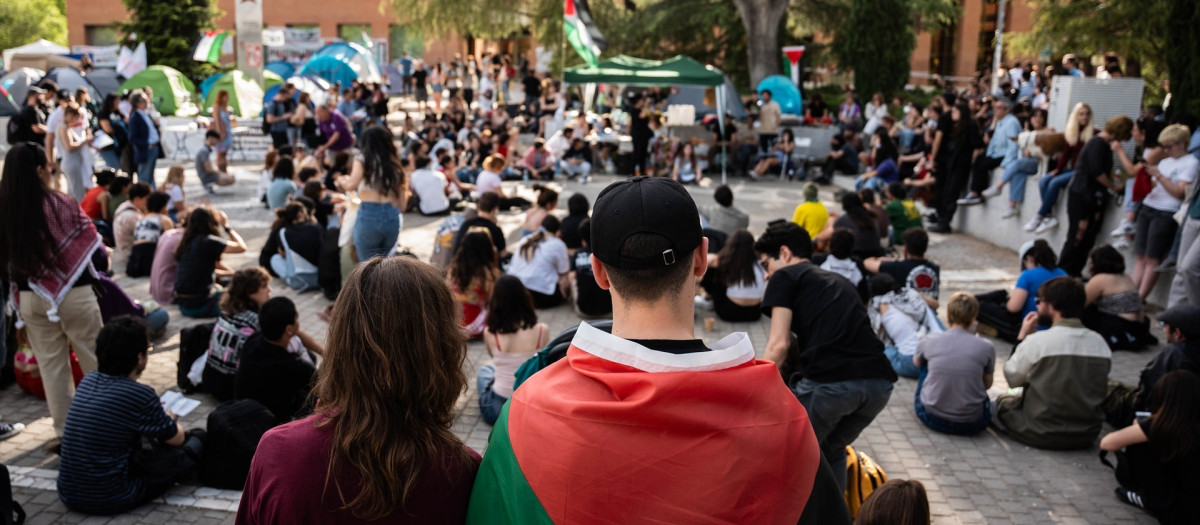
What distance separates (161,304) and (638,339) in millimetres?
7974

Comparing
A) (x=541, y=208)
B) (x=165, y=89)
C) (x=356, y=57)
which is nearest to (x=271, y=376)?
(x=541, y=208)

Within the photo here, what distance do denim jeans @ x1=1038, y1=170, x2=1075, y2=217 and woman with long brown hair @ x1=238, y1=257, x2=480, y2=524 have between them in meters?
10.4

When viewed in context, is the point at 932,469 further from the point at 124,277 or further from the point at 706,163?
the point at 706,163

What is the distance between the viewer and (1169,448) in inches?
184

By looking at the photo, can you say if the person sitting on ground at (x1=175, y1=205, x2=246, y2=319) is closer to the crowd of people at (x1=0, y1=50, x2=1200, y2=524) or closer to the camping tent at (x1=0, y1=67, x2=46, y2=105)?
the crowd of people at (x1=0, y1=50, x2=1200, y2=524)

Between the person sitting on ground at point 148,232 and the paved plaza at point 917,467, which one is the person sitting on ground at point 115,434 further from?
the person sitting on ground at point 148,232

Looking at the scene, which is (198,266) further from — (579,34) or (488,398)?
(579,34)

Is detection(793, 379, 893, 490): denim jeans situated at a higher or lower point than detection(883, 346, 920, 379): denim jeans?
higher

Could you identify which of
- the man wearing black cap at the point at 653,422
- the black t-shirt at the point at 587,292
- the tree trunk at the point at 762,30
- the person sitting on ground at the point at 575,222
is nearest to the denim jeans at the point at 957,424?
the black t-shirt at the point at 587,292

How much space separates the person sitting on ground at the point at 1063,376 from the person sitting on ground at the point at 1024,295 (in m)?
1.70

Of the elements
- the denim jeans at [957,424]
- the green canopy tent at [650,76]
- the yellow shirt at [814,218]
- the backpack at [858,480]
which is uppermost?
the green canopy tent at [650,76]

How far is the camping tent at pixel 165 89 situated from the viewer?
27.4 m

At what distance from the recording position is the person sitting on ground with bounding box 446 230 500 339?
25.5 feet

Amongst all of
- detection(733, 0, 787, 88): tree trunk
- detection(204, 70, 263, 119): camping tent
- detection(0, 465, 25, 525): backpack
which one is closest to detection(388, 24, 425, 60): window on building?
detection(204, 70, 263, 119): camping tent
